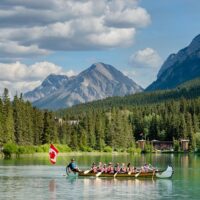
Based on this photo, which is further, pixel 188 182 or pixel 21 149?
pixel 21 149

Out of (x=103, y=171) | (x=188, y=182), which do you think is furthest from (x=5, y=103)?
(x=188, y=182)

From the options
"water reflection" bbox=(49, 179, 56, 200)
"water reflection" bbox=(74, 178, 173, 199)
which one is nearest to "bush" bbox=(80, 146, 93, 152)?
"water reflection" bbox=(74, 178, 173, 199)

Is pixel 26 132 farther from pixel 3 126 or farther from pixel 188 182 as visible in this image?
pixel 188 182

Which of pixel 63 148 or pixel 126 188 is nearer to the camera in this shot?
pixel 126 188

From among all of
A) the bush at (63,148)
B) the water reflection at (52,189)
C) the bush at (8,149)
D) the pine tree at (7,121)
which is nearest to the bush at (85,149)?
the bush at (63,148)

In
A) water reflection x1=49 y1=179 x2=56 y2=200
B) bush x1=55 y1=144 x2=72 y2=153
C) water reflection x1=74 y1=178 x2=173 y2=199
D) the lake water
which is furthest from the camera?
bush x1=55 y1=144 x2=72 y2=153

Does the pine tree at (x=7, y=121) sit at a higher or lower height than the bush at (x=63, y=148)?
higher

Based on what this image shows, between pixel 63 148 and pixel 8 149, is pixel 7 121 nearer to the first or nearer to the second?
pixel 8 149

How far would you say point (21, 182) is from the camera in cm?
7975

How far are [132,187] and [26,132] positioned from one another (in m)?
95.3

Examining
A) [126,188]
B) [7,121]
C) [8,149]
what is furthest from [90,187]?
[7,121]

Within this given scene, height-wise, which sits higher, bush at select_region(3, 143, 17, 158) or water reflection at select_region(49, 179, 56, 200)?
bush at select_region(3, 143, 17, 158)

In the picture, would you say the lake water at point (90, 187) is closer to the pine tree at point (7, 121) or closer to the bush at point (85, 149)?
the pine tree at point (7, 121)

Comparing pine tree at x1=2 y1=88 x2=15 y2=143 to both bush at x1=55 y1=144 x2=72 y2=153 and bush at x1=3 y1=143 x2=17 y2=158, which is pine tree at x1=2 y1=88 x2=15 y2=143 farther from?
bush at x1=55 y1=144 x2=72 y2=153
